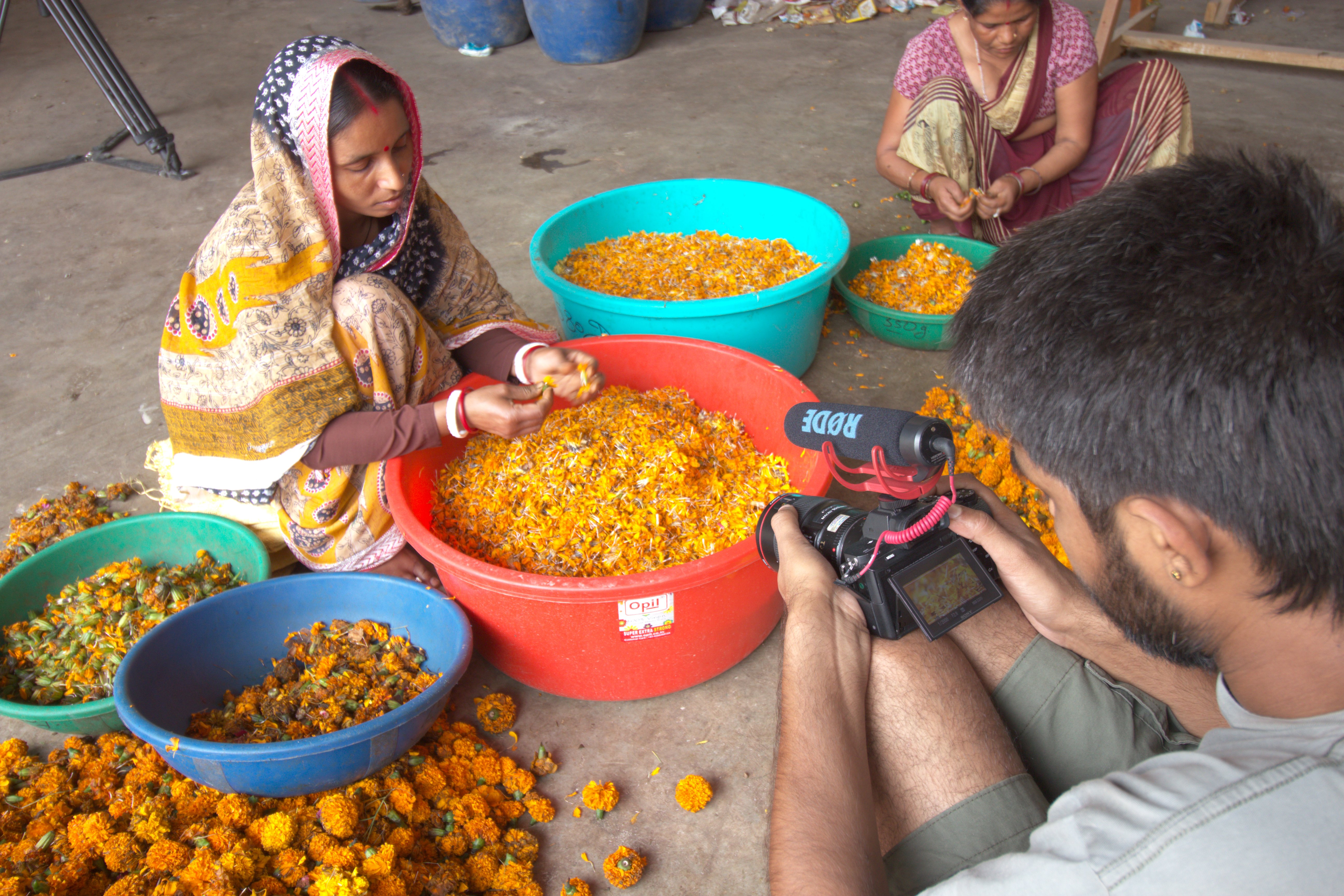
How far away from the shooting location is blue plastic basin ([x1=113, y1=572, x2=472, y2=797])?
1.49 metres

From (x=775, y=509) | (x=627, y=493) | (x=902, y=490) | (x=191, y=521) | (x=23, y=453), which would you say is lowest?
(x=23, y=453)

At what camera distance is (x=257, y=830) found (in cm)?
151

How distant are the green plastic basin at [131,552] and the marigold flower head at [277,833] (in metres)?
0.69

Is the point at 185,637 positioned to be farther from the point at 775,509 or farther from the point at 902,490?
the point at 902,490

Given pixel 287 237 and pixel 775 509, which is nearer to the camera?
pixel 775 509

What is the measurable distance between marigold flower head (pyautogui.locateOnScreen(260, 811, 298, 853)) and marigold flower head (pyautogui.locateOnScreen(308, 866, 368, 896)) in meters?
0.10

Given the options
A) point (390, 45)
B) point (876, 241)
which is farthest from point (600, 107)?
point (876, 241)

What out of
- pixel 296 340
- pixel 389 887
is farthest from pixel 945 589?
pixel 296 340

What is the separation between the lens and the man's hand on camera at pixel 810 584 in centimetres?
133

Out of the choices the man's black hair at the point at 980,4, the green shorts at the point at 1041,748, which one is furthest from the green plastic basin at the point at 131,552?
the man's black hair at the point at 980,4

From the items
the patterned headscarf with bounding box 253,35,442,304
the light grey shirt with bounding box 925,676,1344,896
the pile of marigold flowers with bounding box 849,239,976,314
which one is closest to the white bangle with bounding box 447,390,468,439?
the patterned headscarf with bounding box 253,35,442,304

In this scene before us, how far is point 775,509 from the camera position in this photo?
1544 mm

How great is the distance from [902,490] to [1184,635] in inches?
15.7

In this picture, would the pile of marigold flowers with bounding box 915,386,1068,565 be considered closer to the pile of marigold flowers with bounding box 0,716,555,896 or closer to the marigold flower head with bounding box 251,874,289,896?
the pile of marigold flowers with bounding box 0,716,555,896
